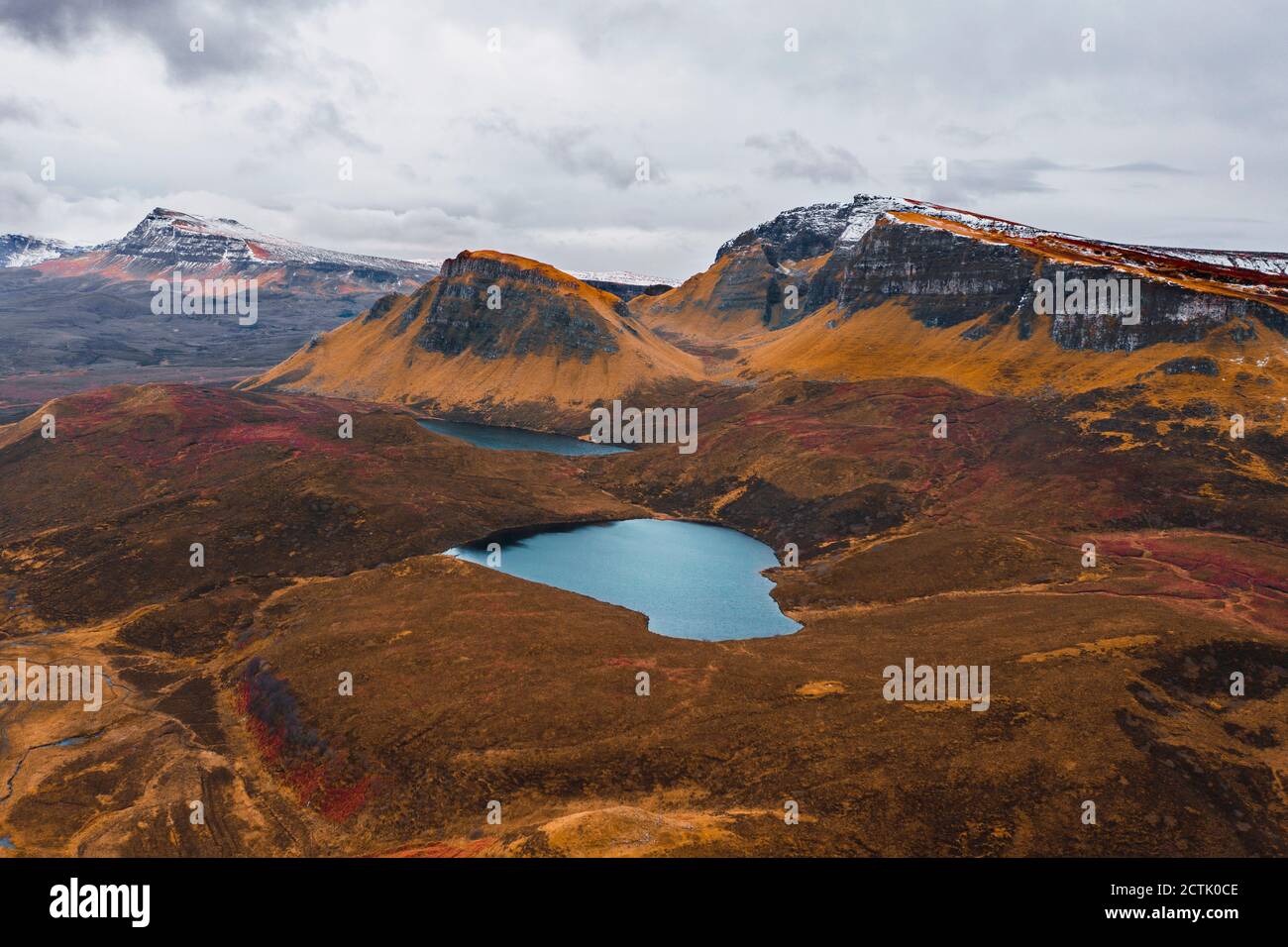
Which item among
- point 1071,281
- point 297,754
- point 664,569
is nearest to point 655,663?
point 297,754

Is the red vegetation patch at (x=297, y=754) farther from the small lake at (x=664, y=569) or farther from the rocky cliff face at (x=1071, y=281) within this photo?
the rocky cliff face at (x=1071, y=281)

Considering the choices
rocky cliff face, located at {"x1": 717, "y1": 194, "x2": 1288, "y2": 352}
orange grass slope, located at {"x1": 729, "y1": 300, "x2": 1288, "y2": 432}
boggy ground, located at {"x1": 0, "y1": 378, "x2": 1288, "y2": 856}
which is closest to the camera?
boggy ground, located at {"x1": 0, "y1": 378, "x2": 1288, "y2": 856}

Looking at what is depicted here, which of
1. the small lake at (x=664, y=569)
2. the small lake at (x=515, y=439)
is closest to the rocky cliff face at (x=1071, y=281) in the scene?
the small lake at (x=664, y=569)

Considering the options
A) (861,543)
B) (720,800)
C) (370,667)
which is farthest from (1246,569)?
(370,667)

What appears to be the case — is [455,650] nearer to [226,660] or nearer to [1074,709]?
[226,660]

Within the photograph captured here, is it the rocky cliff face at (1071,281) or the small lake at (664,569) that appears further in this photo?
the rocky cliff face at (1071,281)

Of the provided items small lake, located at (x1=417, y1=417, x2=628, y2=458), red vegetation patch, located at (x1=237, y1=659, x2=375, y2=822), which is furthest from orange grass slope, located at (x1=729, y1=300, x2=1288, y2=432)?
red vegetation patch, located at (x1=237, y1=659, x2=375, y2=822)

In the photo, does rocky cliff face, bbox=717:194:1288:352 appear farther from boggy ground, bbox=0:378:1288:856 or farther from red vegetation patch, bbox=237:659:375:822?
red vegetation patch, bbox=237:659:375:822
